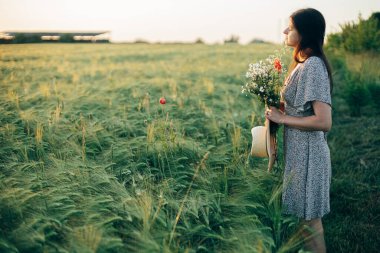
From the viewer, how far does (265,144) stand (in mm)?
2756

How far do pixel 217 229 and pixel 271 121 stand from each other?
3.00 ft

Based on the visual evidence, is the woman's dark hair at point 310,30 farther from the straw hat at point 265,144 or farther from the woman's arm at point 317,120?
the straw hat at point 265,144

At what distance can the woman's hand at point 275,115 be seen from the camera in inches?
99.3

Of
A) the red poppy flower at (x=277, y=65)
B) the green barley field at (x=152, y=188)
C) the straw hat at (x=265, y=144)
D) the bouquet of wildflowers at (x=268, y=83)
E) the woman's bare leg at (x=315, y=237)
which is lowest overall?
the woman's bare leg at (x=315, y=237)

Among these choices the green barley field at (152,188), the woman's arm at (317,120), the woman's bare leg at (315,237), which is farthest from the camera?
the woman's bare leg at (315,237)

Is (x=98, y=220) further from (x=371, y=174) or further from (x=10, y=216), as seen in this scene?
(x=371, y=174)

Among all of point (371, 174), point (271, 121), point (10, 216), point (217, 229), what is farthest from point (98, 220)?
point (371, 174)

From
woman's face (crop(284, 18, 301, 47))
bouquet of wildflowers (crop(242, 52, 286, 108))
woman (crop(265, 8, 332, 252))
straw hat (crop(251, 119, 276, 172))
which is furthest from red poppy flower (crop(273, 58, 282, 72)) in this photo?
straw hat (crop(251, 119, 276, 172))

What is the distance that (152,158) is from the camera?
136 inches

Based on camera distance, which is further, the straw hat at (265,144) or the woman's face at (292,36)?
the straw hat at (265,144)

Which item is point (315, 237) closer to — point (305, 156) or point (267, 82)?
point (305, 156)

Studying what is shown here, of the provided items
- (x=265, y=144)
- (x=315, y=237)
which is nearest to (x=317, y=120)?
(x=265, y=144)

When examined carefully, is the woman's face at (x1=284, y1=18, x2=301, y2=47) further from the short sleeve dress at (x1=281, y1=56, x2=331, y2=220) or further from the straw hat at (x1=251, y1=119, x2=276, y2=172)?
the straw hat at (x1=251, y1=119, x2=276, y2=172)

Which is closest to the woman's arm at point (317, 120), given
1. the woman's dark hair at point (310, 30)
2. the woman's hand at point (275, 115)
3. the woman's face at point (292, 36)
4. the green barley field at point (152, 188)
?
the woman's hand at point (275, 115)
